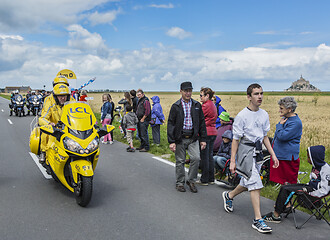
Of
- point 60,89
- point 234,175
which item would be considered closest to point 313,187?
point 234,175

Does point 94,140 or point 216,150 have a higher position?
point 94,140

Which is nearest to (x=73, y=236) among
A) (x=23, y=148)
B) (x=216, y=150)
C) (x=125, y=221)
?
(x=125, y=221)

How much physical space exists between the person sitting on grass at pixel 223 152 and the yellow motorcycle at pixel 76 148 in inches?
111

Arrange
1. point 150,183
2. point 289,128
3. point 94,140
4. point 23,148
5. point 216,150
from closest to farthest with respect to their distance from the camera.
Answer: point 94,140
point 289,128
point 150,183
point 216,150
point 23,148

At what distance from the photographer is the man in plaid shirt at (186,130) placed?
589 centimetres

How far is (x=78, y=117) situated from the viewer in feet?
16.5

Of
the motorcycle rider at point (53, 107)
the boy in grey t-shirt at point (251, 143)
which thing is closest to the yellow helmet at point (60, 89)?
the motorcycle rider at point (53, 107)

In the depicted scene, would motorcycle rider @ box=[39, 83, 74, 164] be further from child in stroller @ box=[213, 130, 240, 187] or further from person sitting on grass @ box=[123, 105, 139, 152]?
person sitting on grass @ box=[123, 105, 139, 152]

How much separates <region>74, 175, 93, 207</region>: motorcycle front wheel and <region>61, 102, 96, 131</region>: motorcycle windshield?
2.72 feet

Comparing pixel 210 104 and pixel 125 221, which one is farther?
pixel 210 104

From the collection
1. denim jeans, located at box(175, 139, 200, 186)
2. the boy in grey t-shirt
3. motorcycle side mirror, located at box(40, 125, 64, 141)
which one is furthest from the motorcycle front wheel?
the boy in grey t-shirt

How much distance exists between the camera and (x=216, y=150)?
7.62 meters

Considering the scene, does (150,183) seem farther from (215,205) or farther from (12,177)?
(12,177)

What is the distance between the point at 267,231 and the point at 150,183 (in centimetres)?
286
